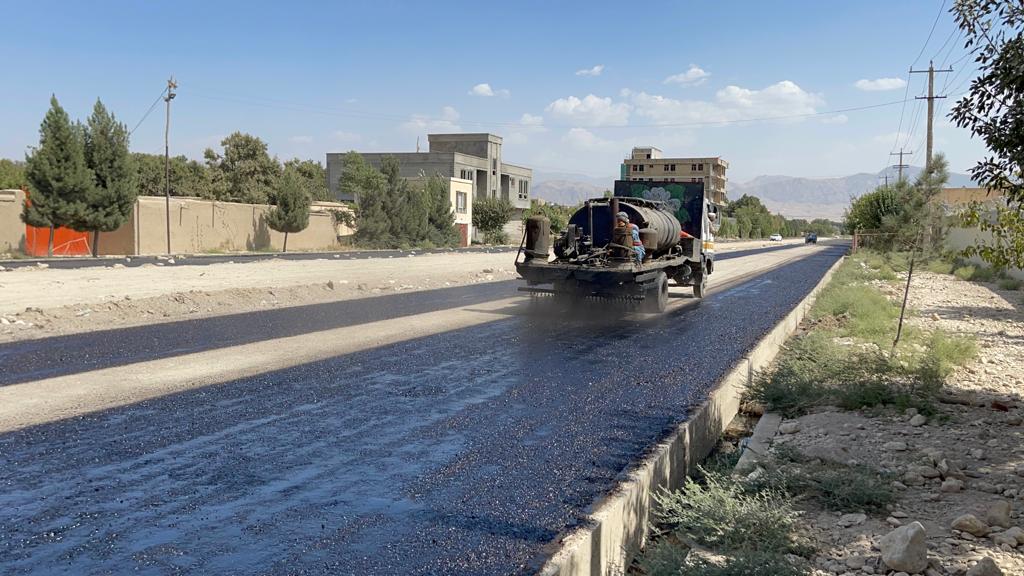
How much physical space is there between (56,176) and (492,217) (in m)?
42.6

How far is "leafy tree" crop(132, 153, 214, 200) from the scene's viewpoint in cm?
6594

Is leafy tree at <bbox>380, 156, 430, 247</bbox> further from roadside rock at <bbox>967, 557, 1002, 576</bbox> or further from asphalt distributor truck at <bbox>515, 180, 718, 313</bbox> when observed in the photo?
roadside rock at <bbox>967, 557, 1002, 576</bbox>

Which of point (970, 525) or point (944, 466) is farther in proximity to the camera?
point (944, 466)

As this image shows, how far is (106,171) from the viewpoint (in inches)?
1378

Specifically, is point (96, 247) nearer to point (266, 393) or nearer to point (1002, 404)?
point (266, 393)

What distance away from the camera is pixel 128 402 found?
7.53 metres

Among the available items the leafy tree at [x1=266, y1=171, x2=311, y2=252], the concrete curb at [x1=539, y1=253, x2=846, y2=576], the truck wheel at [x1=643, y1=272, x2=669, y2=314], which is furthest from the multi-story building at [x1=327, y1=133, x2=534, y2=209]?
the concrete curb at [x1=539, y1=253, x2=846, y2=576]

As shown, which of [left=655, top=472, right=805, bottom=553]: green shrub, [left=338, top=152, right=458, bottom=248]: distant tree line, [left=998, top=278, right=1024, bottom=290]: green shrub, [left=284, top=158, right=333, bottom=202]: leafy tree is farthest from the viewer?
[left=284, top=158, right=333, bottom=202]: leafy tree

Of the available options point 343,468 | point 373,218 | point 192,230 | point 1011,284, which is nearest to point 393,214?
point 373,218

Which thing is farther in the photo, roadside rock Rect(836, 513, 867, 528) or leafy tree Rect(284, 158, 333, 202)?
leafy tree Rect(284, 158, 333, 202)

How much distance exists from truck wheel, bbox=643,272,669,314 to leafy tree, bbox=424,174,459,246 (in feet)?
141

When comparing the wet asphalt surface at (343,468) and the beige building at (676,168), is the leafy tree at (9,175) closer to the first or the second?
the wet asphalt surface at (343,468)

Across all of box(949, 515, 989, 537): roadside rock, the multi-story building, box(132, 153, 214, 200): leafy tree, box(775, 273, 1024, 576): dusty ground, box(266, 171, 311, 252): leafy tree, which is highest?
the multi-story building

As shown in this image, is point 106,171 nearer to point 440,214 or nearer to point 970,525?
point 440,214
